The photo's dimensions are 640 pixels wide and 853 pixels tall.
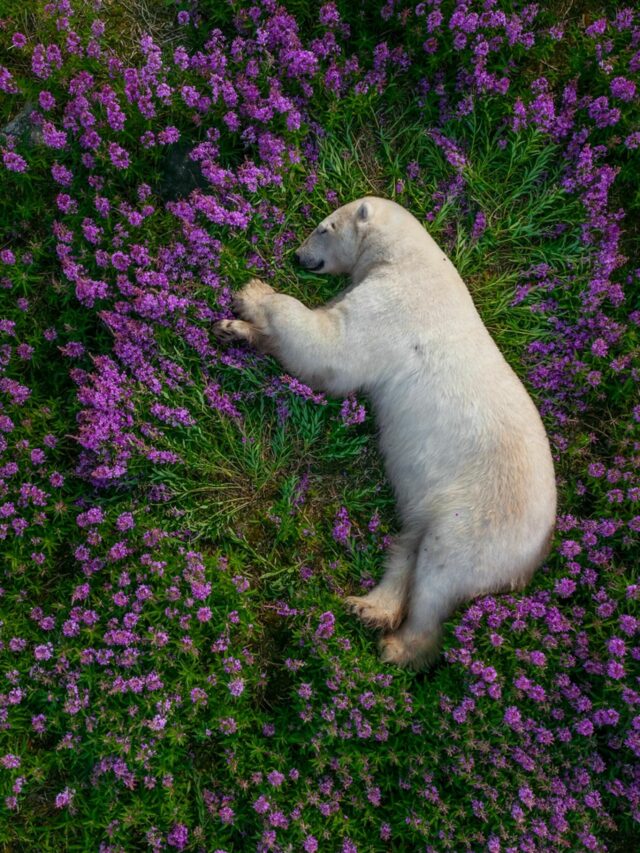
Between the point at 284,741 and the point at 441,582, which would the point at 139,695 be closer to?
the point at 284,741

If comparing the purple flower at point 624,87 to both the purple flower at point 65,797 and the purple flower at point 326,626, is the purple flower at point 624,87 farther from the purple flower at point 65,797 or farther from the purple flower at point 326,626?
the purple flower at point 65,797

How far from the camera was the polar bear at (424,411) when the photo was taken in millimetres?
4352

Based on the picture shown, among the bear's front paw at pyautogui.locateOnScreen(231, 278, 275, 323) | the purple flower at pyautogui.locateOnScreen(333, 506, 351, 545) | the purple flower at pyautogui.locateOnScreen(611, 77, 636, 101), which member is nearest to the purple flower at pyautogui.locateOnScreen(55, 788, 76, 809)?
the purple flower at pyautogui.locateOnScreen(333, 506, 351, 545)

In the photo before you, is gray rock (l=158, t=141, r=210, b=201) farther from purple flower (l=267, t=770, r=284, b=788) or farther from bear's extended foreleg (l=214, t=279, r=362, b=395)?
purple flower (l=267, t=770, r=284, b=788)

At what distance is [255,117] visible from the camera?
4.91 metres

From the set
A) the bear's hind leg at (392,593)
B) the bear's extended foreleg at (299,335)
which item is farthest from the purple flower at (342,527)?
the bear's extended foreleg at (299,335)

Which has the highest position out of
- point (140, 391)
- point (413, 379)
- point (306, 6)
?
point (306, 6)

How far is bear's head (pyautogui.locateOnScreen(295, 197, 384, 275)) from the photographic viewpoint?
15.9ft

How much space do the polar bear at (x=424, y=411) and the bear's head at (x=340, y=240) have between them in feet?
0.04

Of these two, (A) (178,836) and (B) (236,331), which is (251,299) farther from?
(A) (178,836)

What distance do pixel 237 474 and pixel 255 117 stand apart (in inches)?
113

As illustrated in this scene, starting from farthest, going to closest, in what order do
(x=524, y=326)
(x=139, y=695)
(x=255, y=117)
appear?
(x=524, y=326) < (x=255, y=117) < (x=139, y=695)

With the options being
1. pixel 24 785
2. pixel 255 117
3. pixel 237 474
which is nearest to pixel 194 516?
pixel 237 474

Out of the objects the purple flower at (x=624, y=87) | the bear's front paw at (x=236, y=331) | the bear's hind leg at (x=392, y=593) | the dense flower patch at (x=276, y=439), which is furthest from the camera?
the purple flower at (x=624, y=87)
